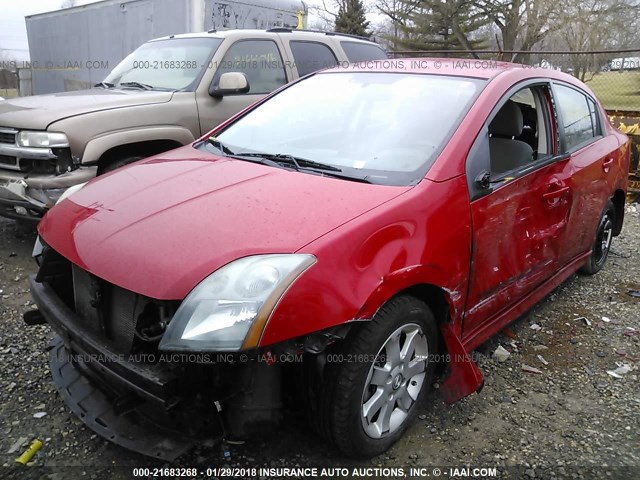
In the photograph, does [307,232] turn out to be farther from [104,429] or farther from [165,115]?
[165,115]

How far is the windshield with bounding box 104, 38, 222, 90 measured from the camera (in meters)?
5.24

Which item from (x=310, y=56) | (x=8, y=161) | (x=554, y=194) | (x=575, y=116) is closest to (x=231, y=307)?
(x=554, y=194)

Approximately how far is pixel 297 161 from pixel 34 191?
102 inches

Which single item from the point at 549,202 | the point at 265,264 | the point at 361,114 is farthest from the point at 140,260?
the point at 549,202

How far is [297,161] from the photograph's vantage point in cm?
276

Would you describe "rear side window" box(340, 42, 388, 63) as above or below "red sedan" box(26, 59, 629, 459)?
above

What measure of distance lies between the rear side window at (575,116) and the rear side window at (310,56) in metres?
2.91

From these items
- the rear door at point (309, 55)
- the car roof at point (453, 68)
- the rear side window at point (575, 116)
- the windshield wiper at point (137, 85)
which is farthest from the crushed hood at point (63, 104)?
the rear side window at point (575, 116)

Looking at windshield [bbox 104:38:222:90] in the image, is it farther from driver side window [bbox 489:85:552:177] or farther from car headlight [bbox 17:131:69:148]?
driver side window [bbox 489:85:552:177]

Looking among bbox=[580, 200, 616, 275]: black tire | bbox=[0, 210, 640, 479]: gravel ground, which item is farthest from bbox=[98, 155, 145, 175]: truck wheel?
bbox=[580, 200, 616, 275]: black tire

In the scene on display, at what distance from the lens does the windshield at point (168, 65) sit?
17.2ft

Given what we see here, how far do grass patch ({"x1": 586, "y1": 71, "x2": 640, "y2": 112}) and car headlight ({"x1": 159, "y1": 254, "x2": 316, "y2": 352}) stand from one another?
52.2ft

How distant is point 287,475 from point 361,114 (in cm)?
189

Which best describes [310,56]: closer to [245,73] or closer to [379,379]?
[245,73]
